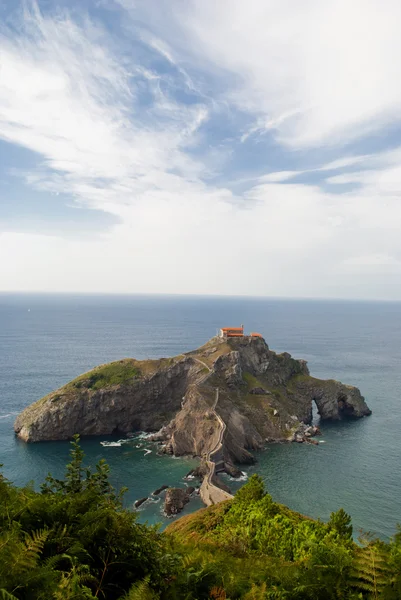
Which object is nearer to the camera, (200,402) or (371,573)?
(371,573)

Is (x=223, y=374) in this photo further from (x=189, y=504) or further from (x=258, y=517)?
(x=258, y=517)

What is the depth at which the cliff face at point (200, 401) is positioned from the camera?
7125cm

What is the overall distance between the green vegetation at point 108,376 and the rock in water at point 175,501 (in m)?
34.7

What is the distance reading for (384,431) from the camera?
78.2 m

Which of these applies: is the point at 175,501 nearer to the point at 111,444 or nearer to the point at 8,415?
the point at 111,444

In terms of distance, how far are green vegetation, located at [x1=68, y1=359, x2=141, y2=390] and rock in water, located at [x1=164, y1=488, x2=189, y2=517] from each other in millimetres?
34716

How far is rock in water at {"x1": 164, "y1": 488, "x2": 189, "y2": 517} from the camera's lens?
49094mm

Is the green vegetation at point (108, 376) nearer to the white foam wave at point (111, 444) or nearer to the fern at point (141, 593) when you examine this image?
the white foam wave at point (111, 444)

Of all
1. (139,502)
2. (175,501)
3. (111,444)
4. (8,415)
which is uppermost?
(8,415)

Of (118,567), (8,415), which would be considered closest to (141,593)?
(118,567)

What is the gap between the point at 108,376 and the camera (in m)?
84.2

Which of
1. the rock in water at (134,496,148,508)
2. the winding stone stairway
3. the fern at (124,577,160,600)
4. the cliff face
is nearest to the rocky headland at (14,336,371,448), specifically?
the cliff face

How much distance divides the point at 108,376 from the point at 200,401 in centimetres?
2333

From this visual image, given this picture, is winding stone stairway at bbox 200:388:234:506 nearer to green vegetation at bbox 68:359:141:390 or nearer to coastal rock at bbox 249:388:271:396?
coastal rock at bbox 249:388:271:396
